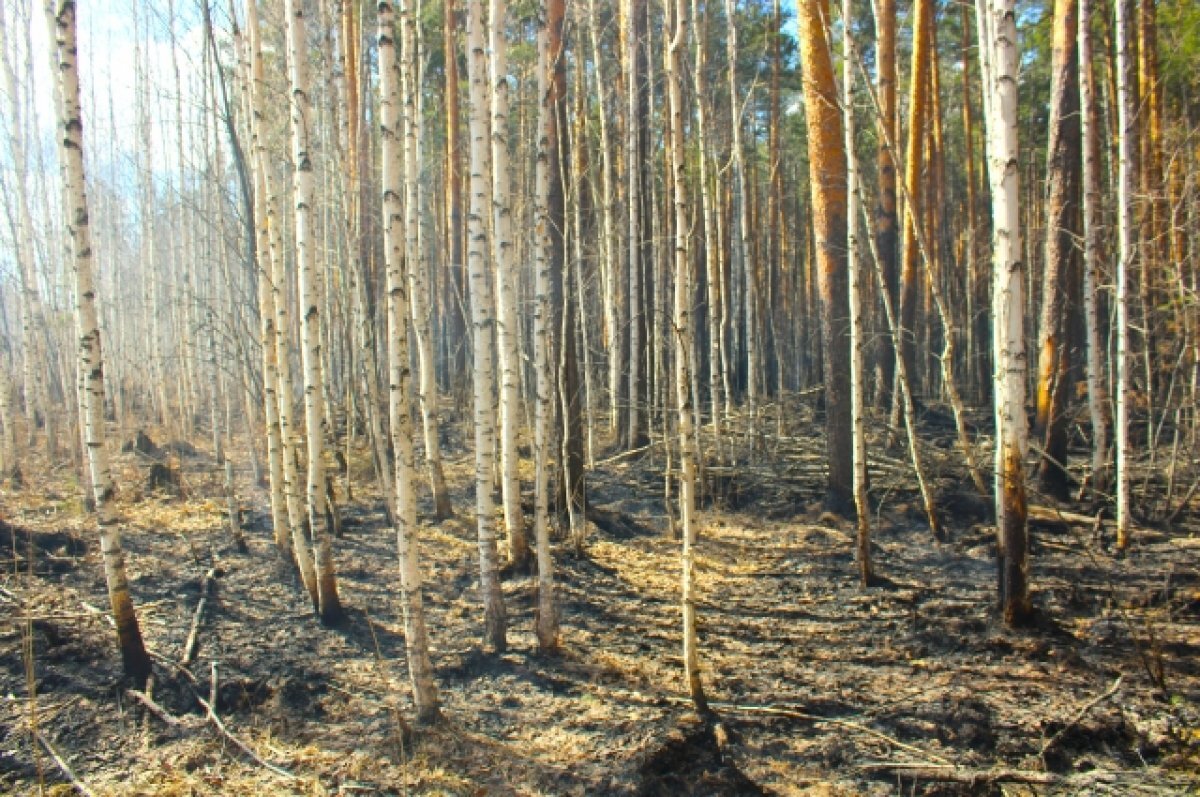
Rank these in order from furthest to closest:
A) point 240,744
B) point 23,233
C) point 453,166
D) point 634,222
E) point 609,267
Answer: point 453,166 < point 23,233 < point 609,267 < point 634,222 < point 240,744

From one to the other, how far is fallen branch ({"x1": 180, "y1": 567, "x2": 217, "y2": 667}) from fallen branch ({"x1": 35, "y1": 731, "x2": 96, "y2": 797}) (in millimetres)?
960

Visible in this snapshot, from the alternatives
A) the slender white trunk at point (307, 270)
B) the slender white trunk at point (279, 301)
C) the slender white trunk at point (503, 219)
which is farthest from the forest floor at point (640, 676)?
the slender white trunk at point (503, 219)

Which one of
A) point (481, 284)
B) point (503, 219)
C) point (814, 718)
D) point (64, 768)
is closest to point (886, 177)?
point (503, 219)

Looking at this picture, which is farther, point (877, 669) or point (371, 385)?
point (371, 385)

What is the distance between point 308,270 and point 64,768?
3019mm

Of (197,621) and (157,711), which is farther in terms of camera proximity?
(197,621)

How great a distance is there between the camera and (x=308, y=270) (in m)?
5.27

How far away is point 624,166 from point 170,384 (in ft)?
45.3

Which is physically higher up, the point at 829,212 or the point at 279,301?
the point at 829,212

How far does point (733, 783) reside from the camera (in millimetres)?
3668

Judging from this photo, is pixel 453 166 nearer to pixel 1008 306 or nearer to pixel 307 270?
pixel 307 270

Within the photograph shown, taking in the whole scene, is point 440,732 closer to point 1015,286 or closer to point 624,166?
point 1015,286

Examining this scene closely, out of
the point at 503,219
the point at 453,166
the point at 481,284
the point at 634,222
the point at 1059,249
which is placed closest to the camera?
the point at 481,284

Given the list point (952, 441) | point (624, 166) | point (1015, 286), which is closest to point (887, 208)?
point (952, 441)
